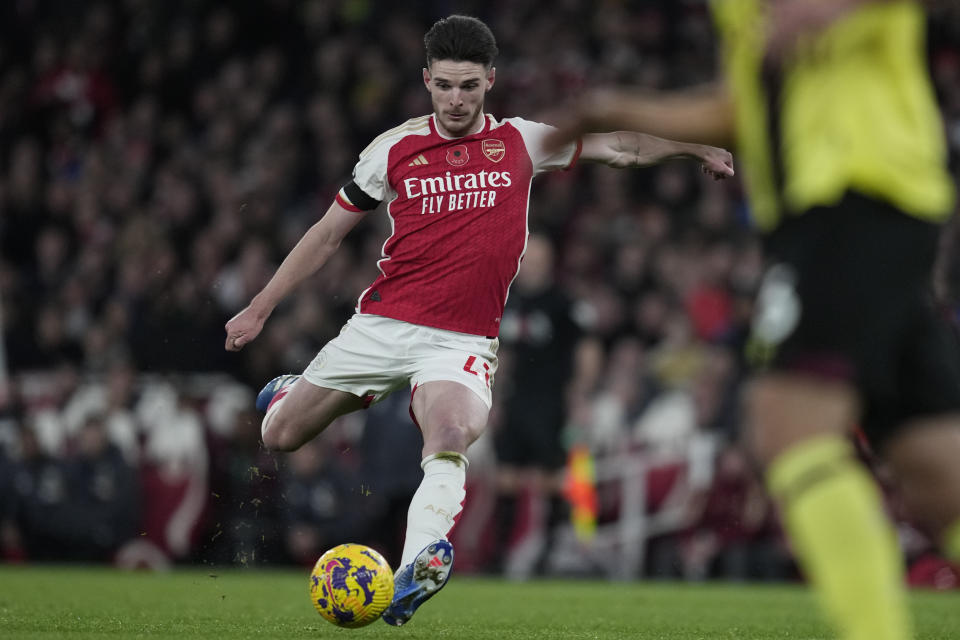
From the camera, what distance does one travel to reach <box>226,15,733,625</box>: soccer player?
241 inches

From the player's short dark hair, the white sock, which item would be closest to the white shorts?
the white sock

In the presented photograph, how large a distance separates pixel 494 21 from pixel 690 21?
2735mm

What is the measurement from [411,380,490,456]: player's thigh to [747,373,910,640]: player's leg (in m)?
2.61

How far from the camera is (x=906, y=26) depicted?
10.5 ft

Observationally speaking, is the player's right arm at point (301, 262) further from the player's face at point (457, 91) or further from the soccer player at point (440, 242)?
the player's face at point (457, 91)

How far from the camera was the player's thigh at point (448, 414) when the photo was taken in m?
5.78

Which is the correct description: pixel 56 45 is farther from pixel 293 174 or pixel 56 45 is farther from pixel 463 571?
pixel 463 571

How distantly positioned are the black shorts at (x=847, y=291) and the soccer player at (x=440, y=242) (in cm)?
275

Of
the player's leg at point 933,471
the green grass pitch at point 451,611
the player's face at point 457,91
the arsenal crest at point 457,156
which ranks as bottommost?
the green grass pitch at point 451,611

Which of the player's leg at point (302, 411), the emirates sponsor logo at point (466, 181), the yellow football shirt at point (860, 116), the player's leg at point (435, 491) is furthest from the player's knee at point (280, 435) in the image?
the yellow football shirt at point (860, 116)

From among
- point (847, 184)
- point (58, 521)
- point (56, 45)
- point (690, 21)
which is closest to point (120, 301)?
point (58, 521)

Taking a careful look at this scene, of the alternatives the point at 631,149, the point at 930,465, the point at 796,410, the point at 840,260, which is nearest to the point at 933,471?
the point at 930,465

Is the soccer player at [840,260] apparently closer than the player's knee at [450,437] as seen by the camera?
Yes

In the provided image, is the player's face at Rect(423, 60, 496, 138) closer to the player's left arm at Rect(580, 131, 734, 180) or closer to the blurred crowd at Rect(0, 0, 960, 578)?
the player's left arm at Rect(580, 131, 734, 180)
